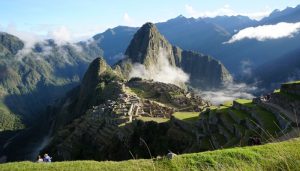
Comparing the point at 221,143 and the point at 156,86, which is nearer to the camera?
the point at 221,143

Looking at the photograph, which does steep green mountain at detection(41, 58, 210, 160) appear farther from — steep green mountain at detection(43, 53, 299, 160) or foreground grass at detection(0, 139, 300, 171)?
foreground grass at detection(0, 139, 300, 171)

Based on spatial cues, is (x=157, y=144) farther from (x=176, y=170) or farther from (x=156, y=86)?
(x=156, y=86)

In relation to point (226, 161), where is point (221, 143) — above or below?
below

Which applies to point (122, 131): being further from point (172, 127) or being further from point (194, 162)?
point (194, 162)

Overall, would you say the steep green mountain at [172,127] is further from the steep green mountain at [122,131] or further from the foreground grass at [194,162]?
the foreground grass at [194,162]

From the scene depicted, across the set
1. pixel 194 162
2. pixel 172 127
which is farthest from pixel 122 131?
pixel 194 162

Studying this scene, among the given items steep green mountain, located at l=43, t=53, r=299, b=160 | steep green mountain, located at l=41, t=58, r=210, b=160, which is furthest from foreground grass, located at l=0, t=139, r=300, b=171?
steep green mountain, located at l=41, t=58, r=210, b=160

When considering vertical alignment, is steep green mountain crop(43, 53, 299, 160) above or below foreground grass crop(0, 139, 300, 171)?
below

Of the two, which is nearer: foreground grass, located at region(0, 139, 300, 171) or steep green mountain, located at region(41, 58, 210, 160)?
foreground grass, located at region(0, 139, 300, 171)

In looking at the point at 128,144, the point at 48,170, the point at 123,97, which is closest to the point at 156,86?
the point at 123,97

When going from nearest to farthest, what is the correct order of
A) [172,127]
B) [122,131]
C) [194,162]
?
[194,162]
[172,127]
[122,131]

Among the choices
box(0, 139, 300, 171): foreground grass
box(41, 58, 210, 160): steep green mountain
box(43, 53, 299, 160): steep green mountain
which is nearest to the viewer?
box(0, 139, 300, 171): foreground grass
